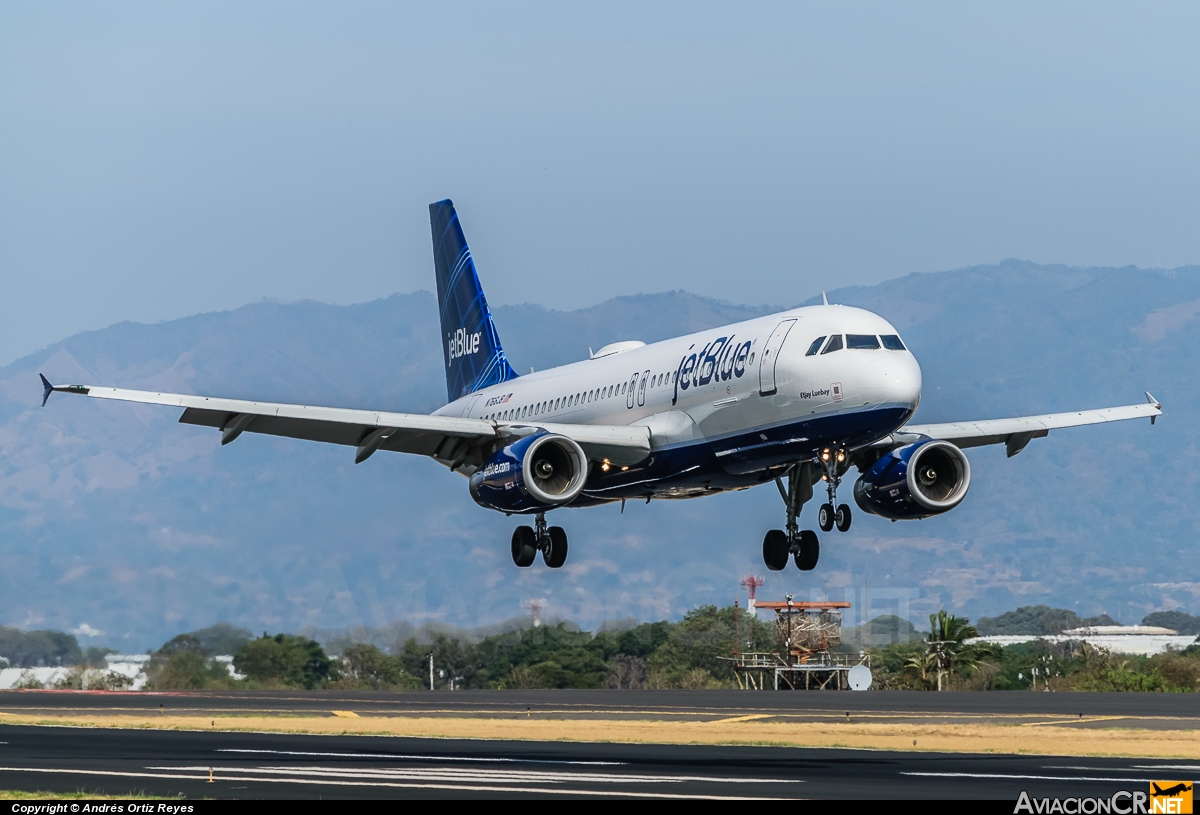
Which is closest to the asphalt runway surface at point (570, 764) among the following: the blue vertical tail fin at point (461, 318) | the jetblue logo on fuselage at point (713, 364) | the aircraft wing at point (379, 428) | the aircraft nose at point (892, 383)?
the aircraft nose at point (892, 383)

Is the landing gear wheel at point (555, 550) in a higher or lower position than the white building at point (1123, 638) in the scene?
lower

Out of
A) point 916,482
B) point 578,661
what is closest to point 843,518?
point 916,482

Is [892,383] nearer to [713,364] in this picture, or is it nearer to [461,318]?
[713,364]

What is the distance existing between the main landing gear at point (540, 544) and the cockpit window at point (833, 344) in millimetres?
10901

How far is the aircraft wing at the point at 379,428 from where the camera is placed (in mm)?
43000

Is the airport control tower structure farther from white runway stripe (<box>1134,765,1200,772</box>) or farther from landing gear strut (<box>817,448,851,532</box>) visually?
white runway stripe (<box>1134,765,1200,772</box>)

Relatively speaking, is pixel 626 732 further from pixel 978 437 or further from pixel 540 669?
pixel 540 669

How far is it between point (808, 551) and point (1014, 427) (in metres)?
7.22

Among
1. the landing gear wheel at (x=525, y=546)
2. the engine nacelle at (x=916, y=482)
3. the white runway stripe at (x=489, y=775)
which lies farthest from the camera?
the landing gear wheel at (x=525, y=546)

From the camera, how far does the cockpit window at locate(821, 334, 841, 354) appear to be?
1512 inches

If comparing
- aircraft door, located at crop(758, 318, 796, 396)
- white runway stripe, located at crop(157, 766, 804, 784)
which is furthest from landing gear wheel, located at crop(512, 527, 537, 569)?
white runway stripe, located at crop(157, 766, 804, 784)

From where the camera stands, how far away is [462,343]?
195 feet

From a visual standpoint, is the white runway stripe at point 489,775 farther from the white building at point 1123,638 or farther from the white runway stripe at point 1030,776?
the white building at point 1123,638

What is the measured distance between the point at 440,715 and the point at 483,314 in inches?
554
